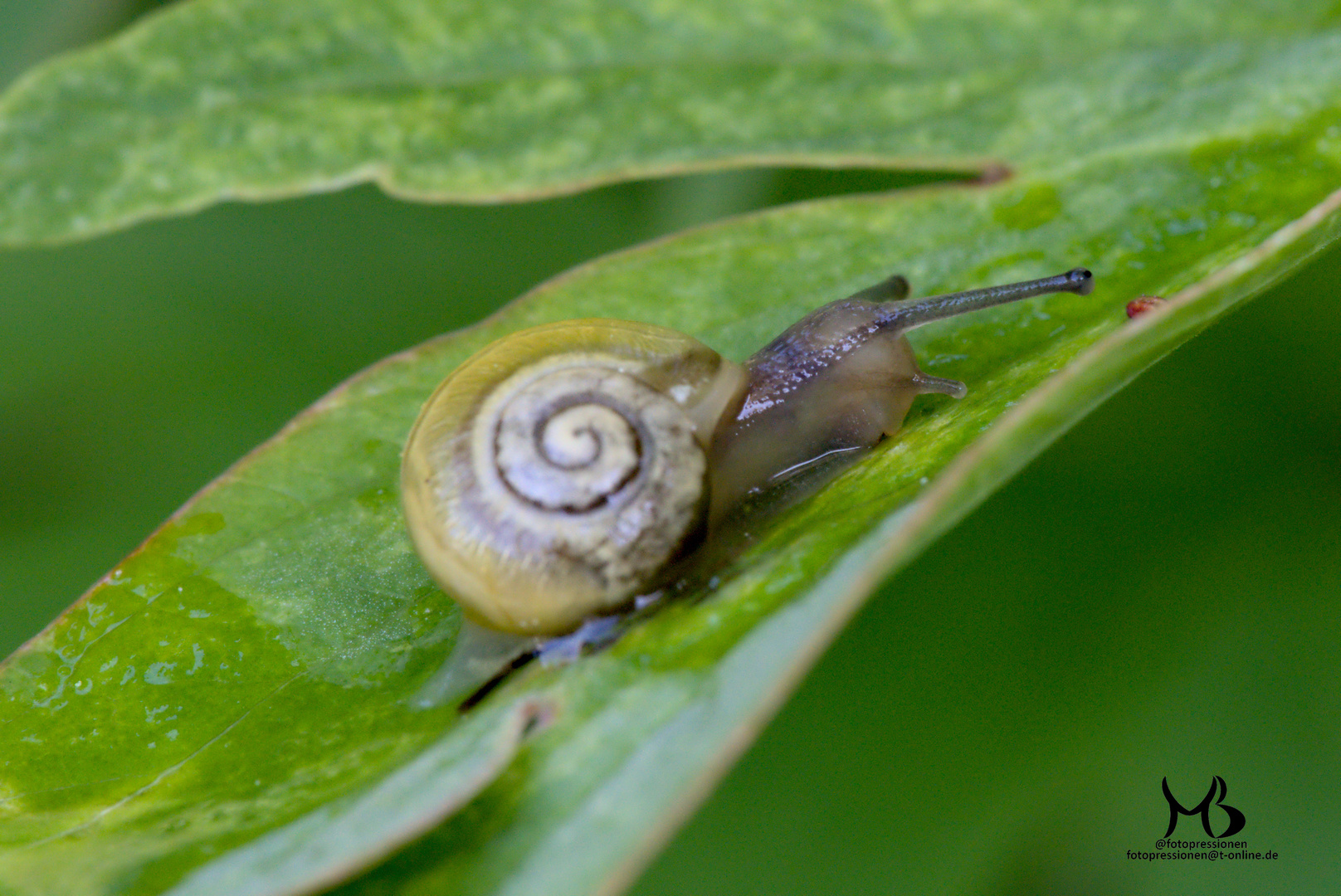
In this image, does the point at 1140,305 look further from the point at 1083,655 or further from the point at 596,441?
the point at 596,441

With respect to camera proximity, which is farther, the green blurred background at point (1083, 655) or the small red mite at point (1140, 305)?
the green blurred background at point (1083, 655)

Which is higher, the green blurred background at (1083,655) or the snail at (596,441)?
the snail at (596,441)

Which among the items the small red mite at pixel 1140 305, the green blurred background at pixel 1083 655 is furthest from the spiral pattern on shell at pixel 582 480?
the small red mite at pixel 1140 305

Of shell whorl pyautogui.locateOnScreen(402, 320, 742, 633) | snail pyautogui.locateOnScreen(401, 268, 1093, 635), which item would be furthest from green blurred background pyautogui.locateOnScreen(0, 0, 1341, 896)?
shell whorl pyautogui.locateOnScreen(402, 320, 742, 633)

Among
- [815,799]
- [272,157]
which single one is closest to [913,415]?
[815,799]

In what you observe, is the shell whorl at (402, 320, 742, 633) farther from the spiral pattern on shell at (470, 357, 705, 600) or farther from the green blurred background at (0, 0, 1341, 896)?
the green blurred background at (0, 0, 1341, 896)

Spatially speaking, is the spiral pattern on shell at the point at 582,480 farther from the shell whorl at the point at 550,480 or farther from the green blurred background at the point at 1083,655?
the green blurred background at the point at 1083,655

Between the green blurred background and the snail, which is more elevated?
the snail

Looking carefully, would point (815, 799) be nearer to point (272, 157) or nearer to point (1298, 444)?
point (1298, 444)
